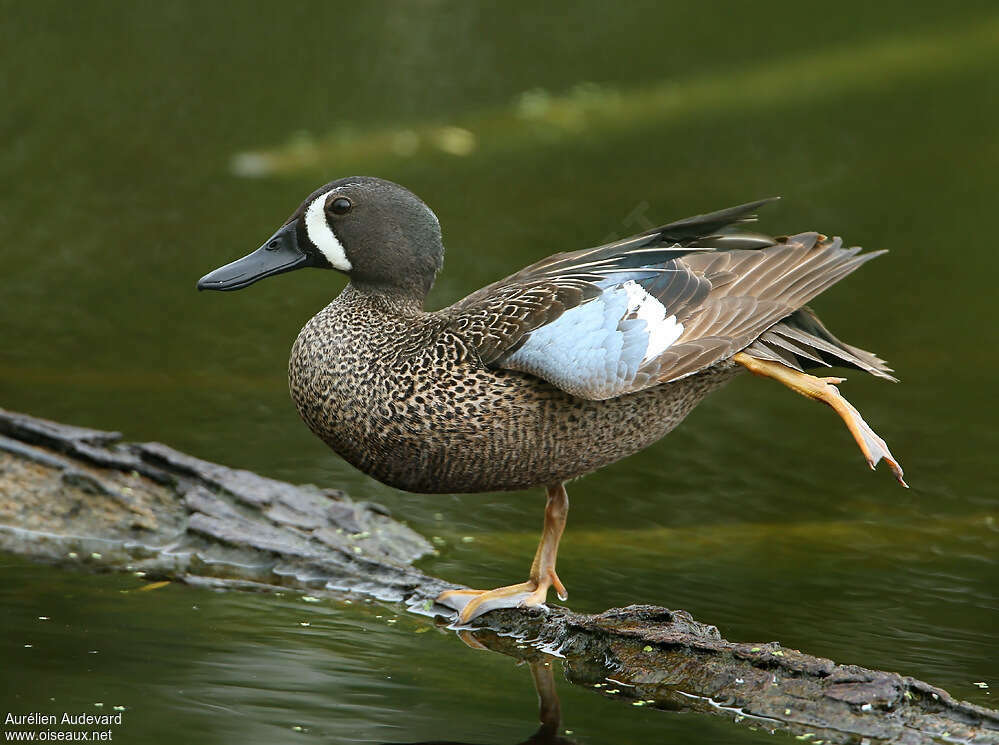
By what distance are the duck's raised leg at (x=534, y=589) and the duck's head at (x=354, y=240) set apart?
0.98 metres

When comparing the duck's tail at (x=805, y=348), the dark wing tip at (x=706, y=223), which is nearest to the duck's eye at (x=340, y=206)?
the dark wing tip at (x=706, y=223)

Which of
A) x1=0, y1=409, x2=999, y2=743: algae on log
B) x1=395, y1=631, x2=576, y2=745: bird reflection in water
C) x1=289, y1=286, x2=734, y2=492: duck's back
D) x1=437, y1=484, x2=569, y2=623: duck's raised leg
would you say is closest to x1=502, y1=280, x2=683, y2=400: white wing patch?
x1=289, y1=286, x2=734, y2=492: duck's back

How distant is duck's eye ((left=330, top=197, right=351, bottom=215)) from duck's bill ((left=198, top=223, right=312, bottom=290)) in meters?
0.17

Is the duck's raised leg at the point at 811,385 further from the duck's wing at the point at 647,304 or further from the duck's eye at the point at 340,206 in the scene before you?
the duck's eye at the point at 340,206

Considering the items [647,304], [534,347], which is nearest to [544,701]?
[534,347]

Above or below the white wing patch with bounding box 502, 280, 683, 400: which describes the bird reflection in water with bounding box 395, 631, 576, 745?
below

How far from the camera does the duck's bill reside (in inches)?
213

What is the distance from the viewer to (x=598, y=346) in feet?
15.9

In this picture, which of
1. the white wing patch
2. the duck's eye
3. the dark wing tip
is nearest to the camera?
the white wing patch

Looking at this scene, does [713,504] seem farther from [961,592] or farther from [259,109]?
[259,109]

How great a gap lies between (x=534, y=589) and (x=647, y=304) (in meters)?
1.06

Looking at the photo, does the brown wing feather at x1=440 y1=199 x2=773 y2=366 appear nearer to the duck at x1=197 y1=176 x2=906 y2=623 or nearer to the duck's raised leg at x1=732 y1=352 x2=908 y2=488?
the duck at x1=197 y1=176 x2=906 y2=623

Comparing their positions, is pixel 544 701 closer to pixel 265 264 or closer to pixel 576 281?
pixel 576 281

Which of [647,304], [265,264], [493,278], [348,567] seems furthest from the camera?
[493,278]
